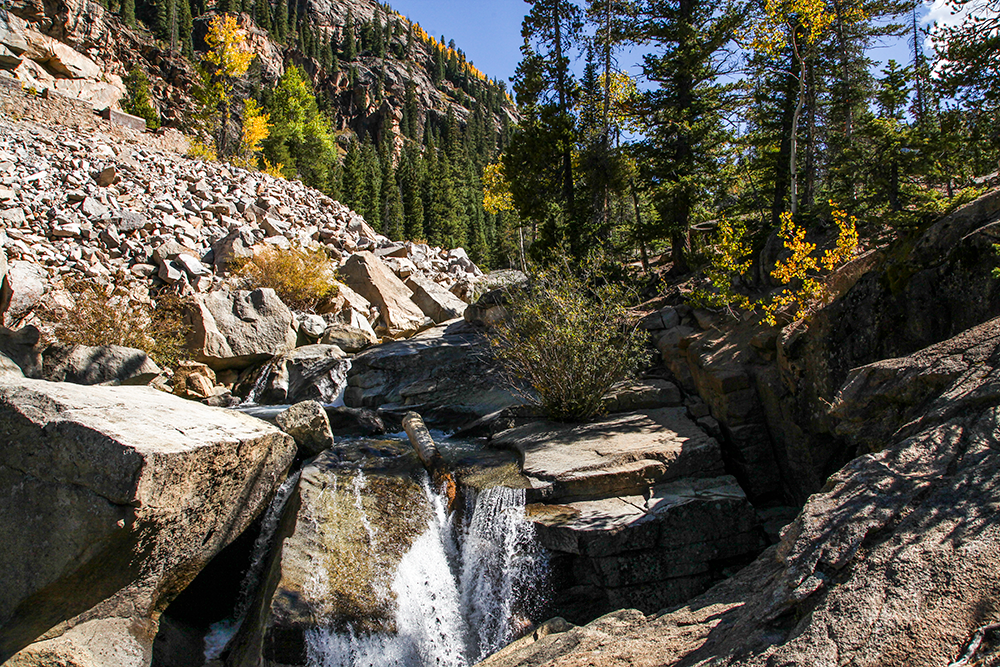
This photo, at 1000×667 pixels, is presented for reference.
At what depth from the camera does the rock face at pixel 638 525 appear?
6137 mm

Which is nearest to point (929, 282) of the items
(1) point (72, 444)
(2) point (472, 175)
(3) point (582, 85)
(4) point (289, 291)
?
(1) point (72, 444)

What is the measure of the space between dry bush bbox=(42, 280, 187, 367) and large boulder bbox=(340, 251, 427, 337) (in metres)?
6.22

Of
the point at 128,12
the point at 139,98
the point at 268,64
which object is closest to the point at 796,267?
the point at 139,98

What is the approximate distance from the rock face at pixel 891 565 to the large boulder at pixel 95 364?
10.5m

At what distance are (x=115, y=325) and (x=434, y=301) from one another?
976cm

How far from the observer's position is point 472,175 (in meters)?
74.5

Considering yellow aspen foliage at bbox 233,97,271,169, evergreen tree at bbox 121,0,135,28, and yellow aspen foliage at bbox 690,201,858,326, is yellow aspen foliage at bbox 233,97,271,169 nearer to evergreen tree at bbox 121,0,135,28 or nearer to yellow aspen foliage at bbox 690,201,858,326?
yellow aspen foliage at bbox 690,201,858,326

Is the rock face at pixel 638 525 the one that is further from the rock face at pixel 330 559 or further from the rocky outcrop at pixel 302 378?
the rocky outcrop at pixel 302 378

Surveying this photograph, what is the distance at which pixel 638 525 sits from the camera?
6.18 meters

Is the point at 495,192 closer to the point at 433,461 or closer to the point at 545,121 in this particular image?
the point at 545,121

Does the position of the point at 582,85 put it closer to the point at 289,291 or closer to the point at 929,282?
the point at 289,291

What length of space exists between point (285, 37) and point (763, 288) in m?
96.8

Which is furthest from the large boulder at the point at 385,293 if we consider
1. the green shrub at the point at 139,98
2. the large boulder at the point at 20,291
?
the green shrub at the point at 139,98

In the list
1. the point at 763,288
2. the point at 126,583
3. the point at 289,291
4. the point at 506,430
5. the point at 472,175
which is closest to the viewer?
the point at 126,583
